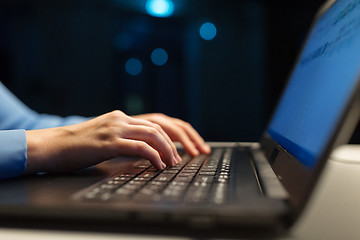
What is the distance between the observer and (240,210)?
250mm

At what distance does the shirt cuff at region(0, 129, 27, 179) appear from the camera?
44 centimetres

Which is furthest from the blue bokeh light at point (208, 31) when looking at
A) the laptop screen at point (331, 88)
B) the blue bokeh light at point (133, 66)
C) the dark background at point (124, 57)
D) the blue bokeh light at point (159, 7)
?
the laptop screen at point (331, 88)

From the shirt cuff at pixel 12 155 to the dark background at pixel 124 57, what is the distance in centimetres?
188

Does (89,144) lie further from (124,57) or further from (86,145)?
(124,57)

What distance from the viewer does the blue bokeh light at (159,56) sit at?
8.06 ft

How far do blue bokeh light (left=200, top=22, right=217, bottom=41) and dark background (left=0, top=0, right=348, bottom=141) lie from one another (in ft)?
0.11

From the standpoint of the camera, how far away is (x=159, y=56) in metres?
2.49

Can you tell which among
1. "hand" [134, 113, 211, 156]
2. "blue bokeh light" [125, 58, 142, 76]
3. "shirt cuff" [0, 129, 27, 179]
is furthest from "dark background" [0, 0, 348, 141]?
"shirt cuff" [0, 129, 27, 179]

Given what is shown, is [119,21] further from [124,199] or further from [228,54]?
[124,199]

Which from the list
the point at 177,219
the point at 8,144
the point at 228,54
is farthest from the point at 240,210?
the point at 228,54

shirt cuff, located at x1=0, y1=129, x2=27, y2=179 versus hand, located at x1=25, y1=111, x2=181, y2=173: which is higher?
hand, located at x1=25, y1=111, x2=181, y2=173

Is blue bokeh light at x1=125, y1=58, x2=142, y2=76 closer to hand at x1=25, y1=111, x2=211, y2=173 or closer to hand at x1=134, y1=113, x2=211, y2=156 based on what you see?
hand at x1=134, y1=113, x2=211, y2=156

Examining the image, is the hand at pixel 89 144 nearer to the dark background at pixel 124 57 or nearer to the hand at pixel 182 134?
the hand at pixel 182 134

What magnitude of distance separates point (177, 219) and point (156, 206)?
0.02m
